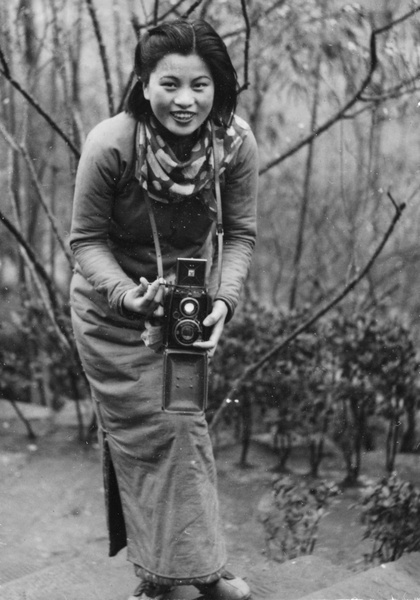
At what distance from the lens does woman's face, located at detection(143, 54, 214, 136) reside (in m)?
2.46

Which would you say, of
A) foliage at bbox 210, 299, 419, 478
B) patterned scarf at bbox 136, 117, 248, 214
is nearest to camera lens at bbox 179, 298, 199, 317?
patterned scarf at bbox 136, 117, 248, 214

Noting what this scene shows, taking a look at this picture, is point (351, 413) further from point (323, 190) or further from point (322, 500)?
point (323, 190)

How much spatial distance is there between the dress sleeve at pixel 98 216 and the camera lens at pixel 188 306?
17 cm

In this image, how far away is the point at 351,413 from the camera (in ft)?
13.8

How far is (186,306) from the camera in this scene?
239 cm

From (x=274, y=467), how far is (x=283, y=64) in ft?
7.32

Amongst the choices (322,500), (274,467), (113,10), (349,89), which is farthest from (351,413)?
(113,10)

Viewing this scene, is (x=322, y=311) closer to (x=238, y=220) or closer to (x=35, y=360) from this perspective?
(x=238, y=220)

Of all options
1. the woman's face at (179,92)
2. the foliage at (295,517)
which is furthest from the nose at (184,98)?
the foliage at (295,517)

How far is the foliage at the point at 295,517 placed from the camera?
316 cm

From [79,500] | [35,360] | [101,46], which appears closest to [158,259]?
[101,46]

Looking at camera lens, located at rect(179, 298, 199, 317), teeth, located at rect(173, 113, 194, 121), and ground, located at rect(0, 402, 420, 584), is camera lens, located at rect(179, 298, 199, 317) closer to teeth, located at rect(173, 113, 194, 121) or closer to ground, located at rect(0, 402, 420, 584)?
teeth, located at rect(173, 113, 194, 121)

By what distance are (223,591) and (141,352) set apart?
30.7 inches

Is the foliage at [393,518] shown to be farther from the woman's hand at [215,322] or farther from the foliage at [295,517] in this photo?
the woman's hand at [215,322]
